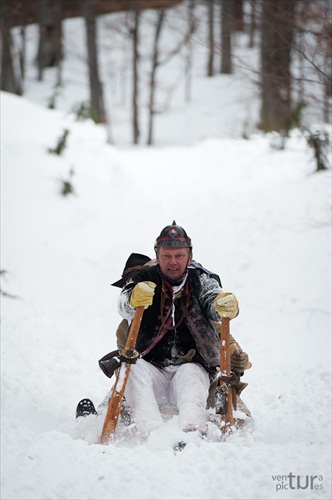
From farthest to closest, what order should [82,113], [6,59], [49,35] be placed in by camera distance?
[49,35] < [6,59] < [82,113]

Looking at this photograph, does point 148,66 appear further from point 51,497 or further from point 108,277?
point 51,497

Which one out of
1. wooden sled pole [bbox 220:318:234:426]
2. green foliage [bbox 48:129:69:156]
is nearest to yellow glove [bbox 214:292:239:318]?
wooden sled pole [bbox 220:318:234:426]

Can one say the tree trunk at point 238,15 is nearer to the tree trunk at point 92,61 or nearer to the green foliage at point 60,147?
the green foliage at point 60,147

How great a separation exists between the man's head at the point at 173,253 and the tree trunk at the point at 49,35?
2034 centimetres

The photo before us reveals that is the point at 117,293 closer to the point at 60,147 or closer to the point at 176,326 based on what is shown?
the point at 176,326

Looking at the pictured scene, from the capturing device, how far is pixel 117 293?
26.5 ft

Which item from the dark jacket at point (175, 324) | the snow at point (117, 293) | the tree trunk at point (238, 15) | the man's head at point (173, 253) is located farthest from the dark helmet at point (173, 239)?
the tree trunk at point (238, 15)

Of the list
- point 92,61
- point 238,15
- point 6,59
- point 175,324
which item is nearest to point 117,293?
point 175,324

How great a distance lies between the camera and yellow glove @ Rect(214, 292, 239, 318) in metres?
4.04

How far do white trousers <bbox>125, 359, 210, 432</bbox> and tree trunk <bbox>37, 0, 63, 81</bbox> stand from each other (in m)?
20.9

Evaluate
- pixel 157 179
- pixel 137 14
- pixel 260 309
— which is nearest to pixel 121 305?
pixel 260 309

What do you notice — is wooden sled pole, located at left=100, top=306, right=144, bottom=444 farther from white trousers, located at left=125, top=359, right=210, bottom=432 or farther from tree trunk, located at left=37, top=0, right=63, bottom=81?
tree trunk, located at left=37, top=0, right=63, bottom=81

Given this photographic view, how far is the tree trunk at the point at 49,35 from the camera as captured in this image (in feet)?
73.5

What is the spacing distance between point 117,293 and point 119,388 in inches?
161
